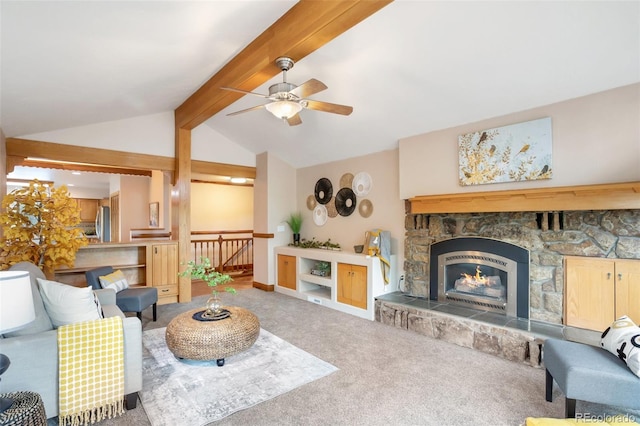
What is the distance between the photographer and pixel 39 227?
12.1 ft

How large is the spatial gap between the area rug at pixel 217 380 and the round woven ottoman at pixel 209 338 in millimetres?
175

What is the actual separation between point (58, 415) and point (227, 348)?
1142 millimetres

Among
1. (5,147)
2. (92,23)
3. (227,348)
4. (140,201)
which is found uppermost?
(92,23)

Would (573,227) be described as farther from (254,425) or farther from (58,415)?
(58,415)

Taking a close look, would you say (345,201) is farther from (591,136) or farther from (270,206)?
(591,136)

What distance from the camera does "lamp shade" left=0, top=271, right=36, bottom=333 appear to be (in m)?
1.42

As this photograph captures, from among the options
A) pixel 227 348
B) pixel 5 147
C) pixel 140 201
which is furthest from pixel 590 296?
pixel 140 201

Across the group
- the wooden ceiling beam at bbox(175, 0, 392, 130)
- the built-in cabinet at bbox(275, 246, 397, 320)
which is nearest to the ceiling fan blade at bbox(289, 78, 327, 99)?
the wooden ceiling beam at bbox(175, 0, 392, 130)

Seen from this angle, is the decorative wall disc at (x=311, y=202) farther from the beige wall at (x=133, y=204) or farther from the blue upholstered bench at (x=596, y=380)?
the beige wall at (x=133, y=204)

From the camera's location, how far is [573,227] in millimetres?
3195

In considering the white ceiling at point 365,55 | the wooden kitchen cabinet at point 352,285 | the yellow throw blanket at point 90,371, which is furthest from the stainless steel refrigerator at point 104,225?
the yellow throw blanket at point 90,371

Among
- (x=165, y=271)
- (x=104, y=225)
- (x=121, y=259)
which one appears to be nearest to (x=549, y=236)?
(x=165, y=271)

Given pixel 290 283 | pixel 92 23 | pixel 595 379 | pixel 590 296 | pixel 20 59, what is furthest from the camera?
pixel 290 283

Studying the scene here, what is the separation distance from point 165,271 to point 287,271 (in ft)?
6.74
